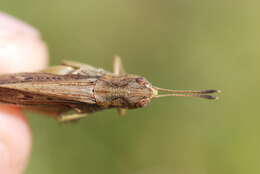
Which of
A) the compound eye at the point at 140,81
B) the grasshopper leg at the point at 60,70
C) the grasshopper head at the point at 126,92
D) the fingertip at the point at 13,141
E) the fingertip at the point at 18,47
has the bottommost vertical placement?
the fingertip at the point at 13,141

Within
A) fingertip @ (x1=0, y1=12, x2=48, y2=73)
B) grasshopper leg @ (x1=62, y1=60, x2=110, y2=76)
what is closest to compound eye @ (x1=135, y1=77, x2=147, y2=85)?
grasshopper leg @ (x1=62, y1=60, x2=110, y2=76)

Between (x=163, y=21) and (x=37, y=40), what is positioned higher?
(x=163, y=21)

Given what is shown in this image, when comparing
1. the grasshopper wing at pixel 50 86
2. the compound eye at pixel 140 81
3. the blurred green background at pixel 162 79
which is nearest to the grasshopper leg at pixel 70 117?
the grasshopper wing at pixel 50 86

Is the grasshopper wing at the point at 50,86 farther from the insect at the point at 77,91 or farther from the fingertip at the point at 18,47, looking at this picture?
the fingertip at the point at 18,47

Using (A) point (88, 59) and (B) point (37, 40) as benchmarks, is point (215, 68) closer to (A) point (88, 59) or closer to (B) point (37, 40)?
(A) point (88, 59)

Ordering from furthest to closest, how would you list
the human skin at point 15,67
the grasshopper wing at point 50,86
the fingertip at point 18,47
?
1. the fingertip at point 18,47
2. the human skin at point 15,67
3. the grasshopper wing at point 50,86

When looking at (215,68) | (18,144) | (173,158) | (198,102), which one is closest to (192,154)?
(173,158)
